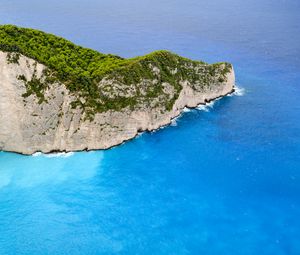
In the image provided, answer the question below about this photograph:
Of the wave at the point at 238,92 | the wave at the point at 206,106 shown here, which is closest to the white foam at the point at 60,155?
the wave at the point at 206,106

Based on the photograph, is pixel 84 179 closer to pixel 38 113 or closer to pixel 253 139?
pixel 38 113

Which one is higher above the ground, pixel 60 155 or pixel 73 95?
pixel 73 95

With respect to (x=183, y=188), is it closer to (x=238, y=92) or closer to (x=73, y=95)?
(x=73, y=95)

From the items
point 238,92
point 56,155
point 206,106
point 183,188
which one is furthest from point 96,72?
point 238,92

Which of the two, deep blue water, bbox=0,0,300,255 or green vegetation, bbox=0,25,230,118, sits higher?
green vegetation, bbox=0,25,230,118

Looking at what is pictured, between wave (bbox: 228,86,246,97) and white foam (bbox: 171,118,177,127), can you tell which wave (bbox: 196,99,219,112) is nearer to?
wave (bbox: 228,86,246,97)

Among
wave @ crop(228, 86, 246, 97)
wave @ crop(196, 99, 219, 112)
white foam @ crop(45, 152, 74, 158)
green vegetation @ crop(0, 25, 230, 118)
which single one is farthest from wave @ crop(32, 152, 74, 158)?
wave @ crop(228, 86, 246, 97)

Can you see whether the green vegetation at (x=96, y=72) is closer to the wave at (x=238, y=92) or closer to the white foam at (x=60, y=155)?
the white foam at (x=60, y=155)
